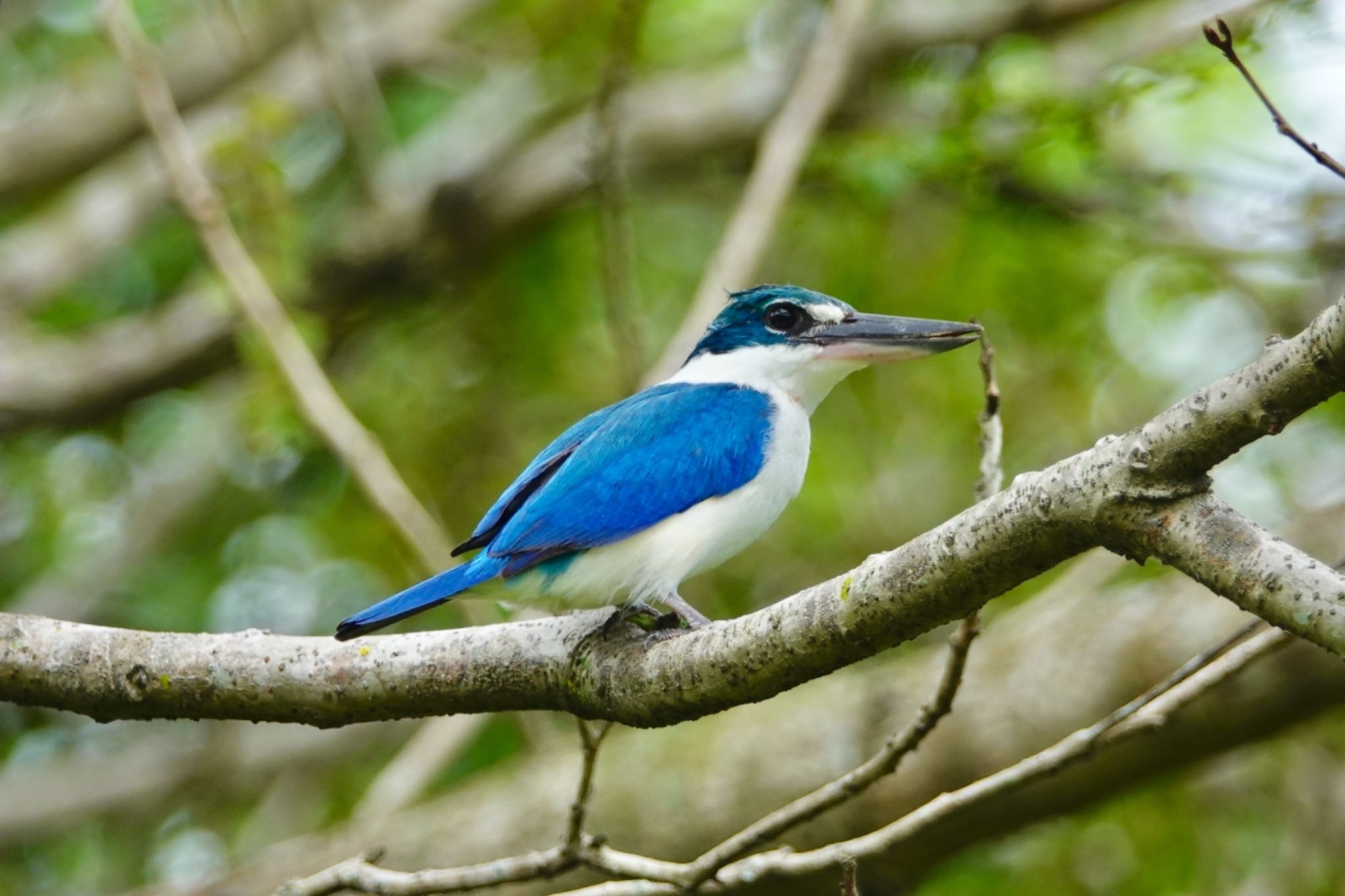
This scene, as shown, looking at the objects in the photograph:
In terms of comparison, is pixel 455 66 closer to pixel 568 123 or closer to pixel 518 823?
pixel 568 123

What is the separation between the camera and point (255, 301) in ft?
16.3

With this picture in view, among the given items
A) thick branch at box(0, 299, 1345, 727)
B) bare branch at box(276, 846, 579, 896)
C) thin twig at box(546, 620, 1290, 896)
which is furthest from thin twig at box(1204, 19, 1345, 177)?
bare branch at box(276, 846, 579, 896)

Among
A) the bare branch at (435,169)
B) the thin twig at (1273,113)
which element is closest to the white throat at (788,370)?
the thin twig at (1273,113)

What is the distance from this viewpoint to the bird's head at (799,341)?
13.0ft

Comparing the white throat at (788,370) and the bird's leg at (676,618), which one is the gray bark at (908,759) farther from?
the bird's leg at (676,618)

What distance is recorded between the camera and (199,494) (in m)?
7.42

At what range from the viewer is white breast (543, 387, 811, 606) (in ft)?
11.4

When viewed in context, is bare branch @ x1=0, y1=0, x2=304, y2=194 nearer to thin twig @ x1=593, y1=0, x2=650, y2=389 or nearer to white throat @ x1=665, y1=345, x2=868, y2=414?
thin twig @ x1=593, y1=0, x2=650, y2=389

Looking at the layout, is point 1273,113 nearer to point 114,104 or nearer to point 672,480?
point 672,480

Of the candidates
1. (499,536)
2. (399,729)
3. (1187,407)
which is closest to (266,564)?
(399,729)

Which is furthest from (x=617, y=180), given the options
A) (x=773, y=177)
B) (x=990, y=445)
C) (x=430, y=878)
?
(x=430, y=878)

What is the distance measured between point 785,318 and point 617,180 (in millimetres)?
1238

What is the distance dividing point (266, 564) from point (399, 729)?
1.28 m

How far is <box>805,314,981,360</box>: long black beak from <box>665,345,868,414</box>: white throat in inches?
1.7
